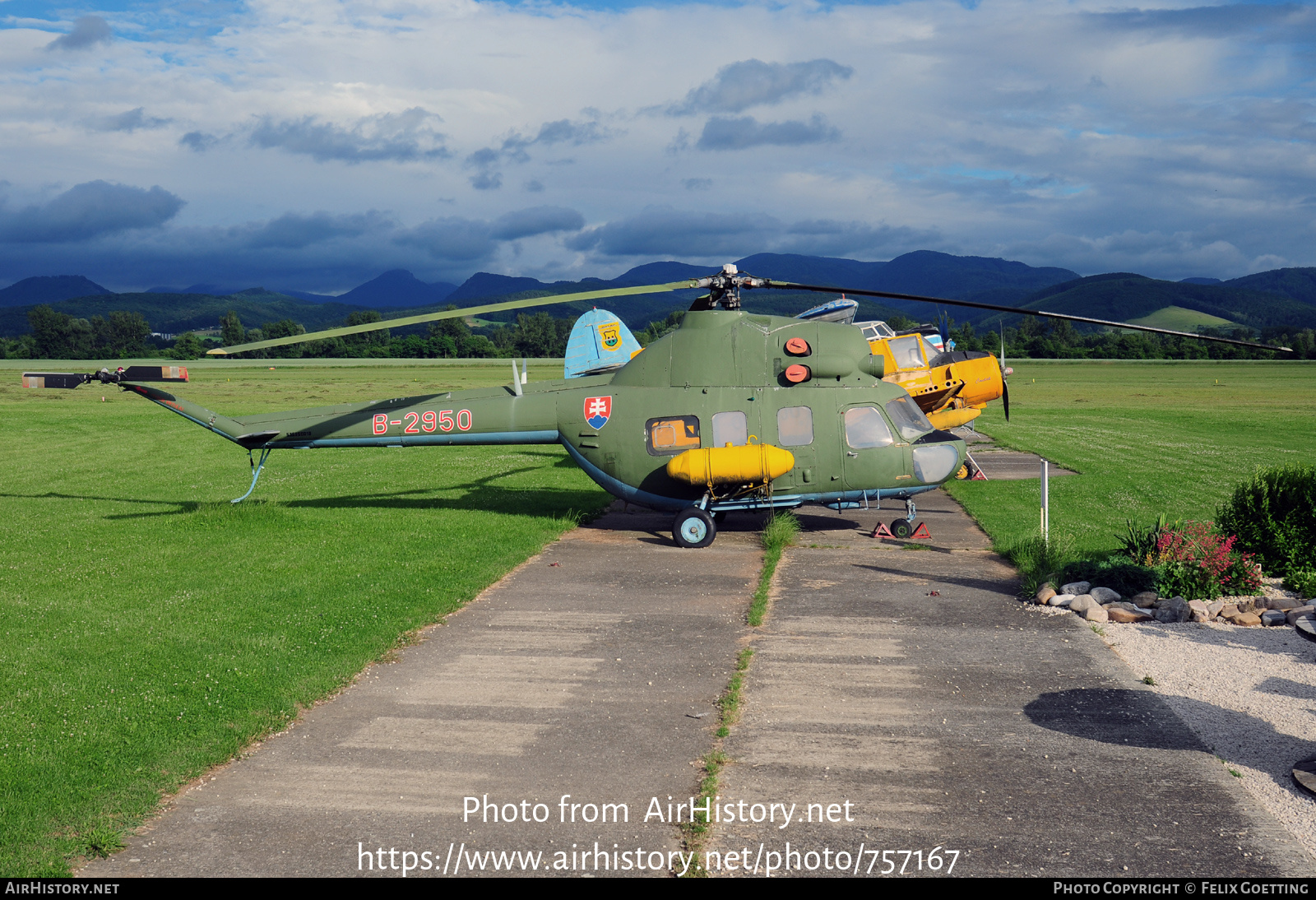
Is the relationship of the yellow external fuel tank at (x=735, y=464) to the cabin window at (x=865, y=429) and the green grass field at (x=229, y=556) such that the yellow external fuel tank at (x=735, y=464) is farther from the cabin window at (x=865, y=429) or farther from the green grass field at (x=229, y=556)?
the green grass field at (x=229, y=556)

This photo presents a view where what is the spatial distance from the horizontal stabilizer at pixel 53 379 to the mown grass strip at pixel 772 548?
39.2 feet

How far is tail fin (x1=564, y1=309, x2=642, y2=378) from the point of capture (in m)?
25.7

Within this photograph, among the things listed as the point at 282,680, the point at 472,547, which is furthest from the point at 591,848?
the point at 472,547

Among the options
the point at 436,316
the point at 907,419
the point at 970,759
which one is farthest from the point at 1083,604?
the point at 436,316

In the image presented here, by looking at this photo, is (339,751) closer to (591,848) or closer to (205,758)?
(205,758)

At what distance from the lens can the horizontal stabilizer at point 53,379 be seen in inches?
623

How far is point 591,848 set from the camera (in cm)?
597

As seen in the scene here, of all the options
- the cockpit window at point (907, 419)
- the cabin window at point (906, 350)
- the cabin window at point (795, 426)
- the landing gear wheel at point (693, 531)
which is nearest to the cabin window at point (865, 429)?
the cockpit window at point (907, 419)

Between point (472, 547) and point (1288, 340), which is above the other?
point (1288, 340)

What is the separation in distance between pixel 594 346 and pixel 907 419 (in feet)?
38.8

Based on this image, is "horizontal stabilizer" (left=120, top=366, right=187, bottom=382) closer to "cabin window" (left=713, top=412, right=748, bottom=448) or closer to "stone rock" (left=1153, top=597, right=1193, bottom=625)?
"cabin window" (left=713, top=412, right=748, bottom=448)

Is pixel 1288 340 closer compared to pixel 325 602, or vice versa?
pixel 325 602

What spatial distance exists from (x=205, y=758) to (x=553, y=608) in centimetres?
528

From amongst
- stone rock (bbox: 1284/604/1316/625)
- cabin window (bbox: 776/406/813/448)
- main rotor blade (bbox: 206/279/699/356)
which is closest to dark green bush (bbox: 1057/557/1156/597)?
stone rock (bbox: 1284/604/1316/625)
